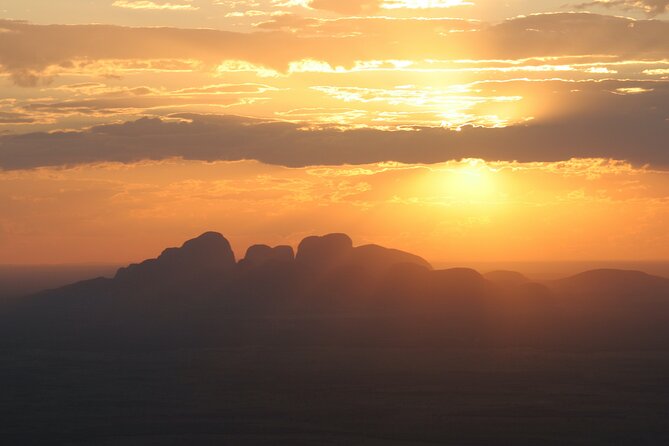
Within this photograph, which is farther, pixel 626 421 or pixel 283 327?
pixel 283 327

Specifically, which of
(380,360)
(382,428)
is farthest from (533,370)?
(382,428)

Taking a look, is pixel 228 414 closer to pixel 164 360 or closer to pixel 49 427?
pixel 49 427

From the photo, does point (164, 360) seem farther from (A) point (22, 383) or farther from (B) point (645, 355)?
(B) point (645, 355)

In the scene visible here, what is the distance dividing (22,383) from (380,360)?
165ft

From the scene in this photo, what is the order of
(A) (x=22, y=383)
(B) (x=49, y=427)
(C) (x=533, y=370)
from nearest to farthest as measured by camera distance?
(B) (x=49, y=427), (A) (x=22, y=383), (C) (x=533, y=370)

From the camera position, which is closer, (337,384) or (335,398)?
(335,398)

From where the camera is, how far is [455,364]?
146125 mm

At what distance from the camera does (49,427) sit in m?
104

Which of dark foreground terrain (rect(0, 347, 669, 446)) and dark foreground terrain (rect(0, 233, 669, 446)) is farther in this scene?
dark foreground terrain (rect(0, 233, 669, 446))

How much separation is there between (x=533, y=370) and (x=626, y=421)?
34.3m

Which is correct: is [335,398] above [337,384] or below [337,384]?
above

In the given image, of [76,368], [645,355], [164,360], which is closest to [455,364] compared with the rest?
[645,355]

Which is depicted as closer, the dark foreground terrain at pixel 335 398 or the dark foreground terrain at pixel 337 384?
the dark foreground terrain at pixel 335 398

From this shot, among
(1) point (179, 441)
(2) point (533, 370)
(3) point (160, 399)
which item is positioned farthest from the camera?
(2) point (533, 370)
